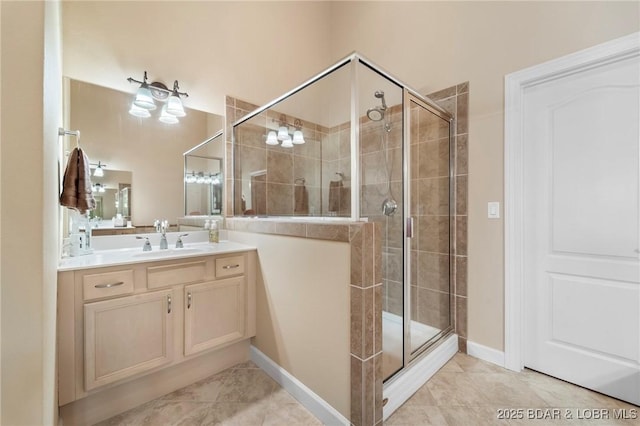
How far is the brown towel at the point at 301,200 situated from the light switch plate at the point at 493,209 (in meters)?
1.32

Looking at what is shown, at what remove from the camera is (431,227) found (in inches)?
84.7

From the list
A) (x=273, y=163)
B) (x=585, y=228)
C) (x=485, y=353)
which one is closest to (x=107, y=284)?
(x=273, y=163)

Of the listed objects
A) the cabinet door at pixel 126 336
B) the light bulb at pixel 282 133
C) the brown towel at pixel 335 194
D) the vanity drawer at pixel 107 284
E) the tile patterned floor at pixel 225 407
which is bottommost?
the tile patterned floor at pixel 225 407

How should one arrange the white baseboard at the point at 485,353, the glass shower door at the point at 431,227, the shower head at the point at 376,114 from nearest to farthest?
1. the shower head at the point at 376,114
2. the white baseboard at the point at 485,353
3. the glass shower door at the point at 431,227

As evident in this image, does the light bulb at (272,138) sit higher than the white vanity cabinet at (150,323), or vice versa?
the light bulb at (272,138)

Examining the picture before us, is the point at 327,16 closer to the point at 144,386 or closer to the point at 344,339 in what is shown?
the point at 344,339

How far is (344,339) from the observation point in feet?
4.26

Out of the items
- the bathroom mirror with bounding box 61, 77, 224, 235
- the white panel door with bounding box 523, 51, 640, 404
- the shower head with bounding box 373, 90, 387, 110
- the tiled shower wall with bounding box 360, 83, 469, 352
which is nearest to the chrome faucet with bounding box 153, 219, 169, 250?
the bathroom mirror with bounding box 61, 77, 224, 235

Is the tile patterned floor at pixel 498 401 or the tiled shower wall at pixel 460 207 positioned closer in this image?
the tile patterned floor at pixel 498 401

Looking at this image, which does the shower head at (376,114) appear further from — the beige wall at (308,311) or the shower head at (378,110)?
the beige wall at (308,311)

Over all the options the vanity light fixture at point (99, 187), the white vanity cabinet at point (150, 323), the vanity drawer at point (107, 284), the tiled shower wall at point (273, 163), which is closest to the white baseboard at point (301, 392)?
the white vanity cabinet at point (150, 323)

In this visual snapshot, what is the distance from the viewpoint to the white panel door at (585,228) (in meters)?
1.48

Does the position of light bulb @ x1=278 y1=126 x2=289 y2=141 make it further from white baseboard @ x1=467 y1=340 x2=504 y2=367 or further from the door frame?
white baseboard @ x1=467 y1=340 x2=504 y2=367

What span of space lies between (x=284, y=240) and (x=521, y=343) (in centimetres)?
176
